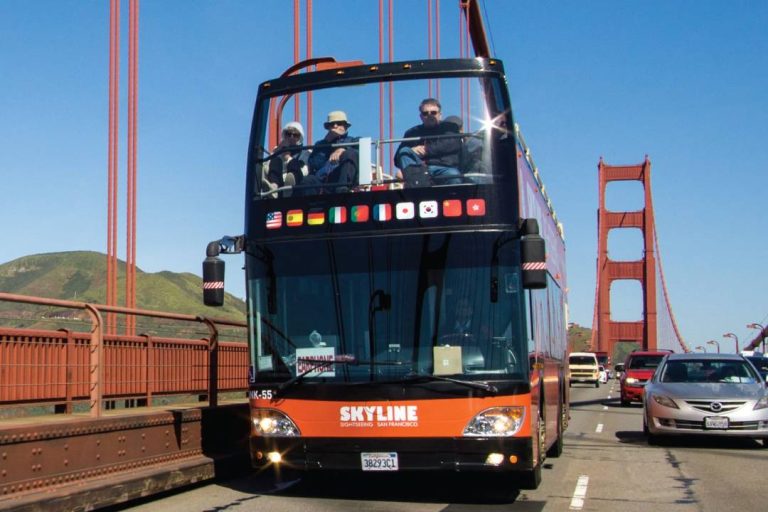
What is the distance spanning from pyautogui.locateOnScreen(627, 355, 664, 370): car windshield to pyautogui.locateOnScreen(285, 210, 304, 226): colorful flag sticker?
849 inches

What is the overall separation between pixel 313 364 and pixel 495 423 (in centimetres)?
163

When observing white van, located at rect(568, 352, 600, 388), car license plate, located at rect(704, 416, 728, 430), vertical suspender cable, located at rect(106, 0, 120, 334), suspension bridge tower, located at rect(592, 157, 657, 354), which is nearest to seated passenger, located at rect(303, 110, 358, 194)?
vertical suspender cable, located at rect(106, 0, 120, 334)

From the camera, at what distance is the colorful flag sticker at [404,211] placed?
9.08 metres

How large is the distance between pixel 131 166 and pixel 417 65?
381 inches

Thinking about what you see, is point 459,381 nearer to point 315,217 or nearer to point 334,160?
point 315,217

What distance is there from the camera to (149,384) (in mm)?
11383

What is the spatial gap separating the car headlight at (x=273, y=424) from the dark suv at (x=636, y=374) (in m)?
20.0

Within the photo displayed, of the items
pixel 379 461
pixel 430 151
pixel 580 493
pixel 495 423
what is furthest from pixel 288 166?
pixel 580 493

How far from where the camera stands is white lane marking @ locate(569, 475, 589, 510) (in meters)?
9.02

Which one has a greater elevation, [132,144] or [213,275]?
[132,144]

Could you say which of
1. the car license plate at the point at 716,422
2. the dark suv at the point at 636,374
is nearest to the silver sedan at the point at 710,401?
the car license plate at the point at 716,422

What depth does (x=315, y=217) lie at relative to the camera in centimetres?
933

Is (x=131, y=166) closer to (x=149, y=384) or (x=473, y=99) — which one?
(x=149, y=384)

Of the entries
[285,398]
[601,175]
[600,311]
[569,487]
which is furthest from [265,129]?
[601,175]
